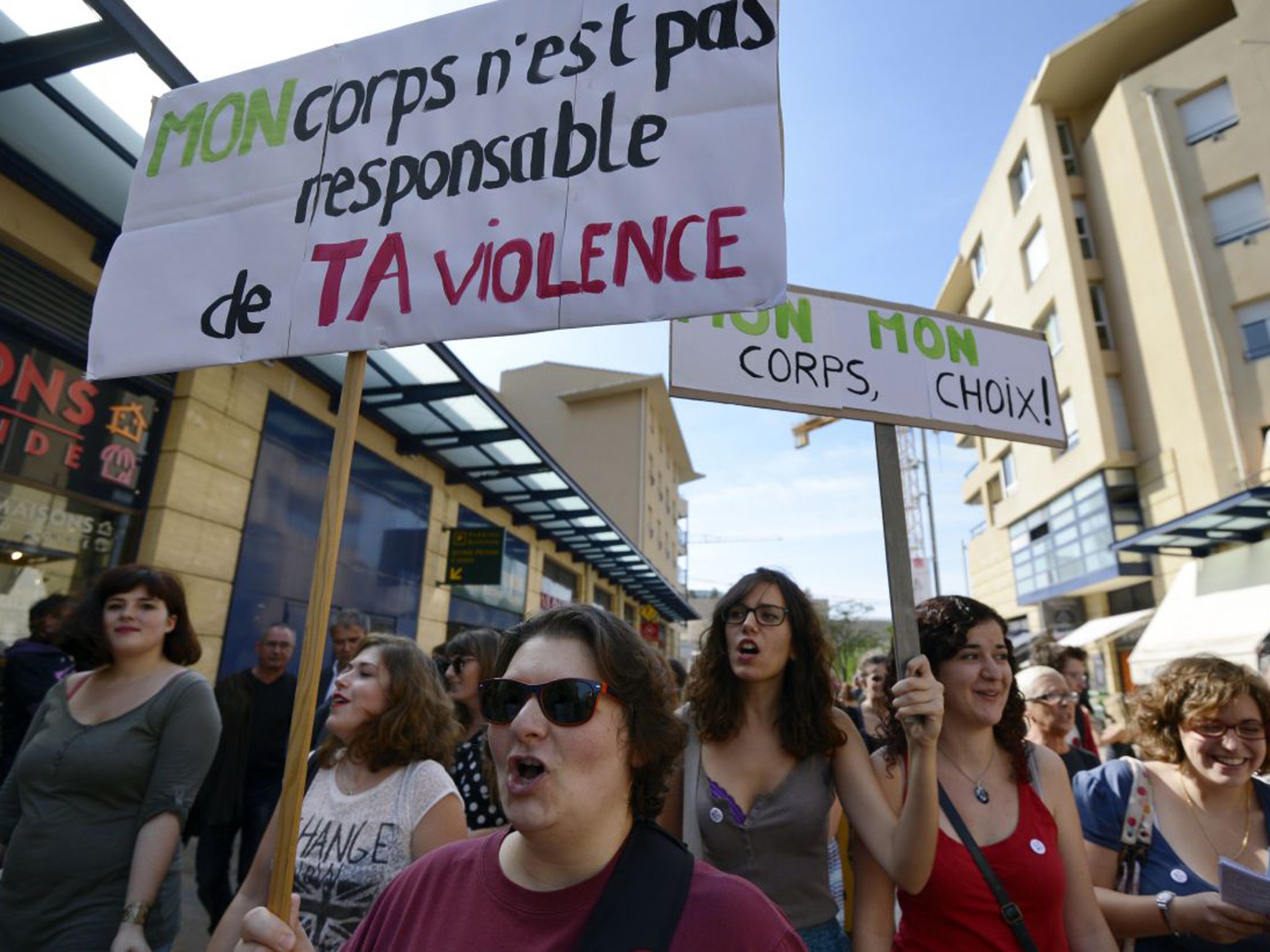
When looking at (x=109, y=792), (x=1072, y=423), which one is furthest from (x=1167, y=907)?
(x=1072, y=423)

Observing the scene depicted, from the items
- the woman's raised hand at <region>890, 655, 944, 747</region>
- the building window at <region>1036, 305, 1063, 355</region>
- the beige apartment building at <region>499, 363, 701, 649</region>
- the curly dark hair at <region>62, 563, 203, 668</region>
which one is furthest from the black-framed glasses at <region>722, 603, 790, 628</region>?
the beige apartment building at <region>499, 363, 701, 649</region>

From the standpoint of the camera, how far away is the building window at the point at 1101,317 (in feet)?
67.3

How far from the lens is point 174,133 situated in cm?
224

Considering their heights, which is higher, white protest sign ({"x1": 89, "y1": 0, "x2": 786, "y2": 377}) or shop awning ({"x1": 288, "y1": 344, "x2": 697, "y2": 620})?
shop awning ({"x1": 288, "y1": 344, "x2": 697, "y2": 620})

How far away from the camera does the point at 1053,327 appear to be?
2234cm

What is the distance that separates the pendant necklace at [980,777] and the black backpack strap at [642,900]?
140 cm

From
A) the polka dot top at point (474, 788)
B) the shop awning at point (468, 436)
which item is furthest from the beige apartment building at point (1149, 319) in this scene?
the polka dot top at point (474, 788)

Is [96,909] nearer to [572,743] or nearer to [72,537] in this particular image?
[572,743]

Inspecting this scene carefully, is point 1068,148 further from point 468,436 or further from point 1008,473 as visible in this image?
point 468,436

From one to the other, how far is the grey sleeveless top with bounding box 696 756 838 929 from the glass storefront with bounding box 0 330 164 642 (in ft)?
19.4

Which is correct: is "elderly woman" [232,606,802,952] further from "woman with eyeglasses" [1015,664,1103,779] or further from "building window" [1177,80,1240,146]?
"building window" [1177,80,1240,146]

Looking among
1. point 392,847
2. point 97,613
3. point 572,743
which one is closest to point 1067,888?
point 572,743

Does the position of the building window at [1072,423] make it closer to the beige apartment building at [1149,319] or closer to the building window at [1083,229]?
the beige apartment building at [1149,319]

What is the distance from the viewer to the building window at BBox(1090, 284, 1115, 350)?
808 inches
